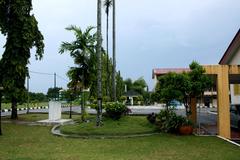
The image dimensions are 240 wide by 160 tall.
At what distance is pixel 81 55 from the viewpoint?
848 inches

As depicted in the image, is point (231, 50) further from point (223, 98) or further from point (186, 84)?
point (186, 84)

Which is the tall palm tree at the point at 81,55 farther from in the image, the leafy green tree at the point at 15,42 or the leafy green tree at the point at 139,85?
the leafy green tree at the point at 139,85

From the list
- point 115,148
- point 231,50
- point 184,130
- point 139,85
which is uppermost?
point 139,85

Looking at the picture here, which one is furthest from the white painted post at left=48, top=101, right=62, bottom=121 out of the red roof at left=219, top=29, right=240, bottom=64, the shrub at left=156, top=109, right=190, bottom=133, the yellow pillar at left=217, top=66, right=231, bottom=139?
the red roof at left=219, top=29, right=240, bottom=64

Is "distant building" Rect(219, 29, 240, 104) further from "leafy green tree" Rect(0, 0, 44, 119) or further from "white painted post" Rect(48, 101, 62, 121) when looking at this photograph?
"leafy green tree" Rect(0, 0, 44, 119)

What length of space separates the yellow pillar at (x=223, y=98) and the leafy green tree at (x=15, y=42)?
12528 mm

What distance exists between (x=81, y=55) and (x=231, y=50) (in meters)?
8.88

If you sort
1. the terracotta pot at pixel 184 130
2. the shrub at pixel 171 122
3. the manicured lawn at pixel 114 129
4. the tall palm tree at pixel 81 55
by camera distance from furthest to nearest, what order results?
the tall palm tree at pixel 81 55
the shrub at pixel 171 122
the terracotta pot at pixel 184 130
the manicured lawn at pixel 114 129

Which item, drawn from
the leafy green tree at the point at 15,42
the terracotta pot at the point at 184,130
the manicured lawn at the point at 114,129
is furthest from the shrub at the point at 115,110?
the leafy green tree at the point at 15,42

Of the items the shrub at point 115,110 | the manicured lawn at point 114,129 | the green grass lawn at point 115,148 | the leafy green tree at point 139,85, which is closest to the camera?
the green grass lawn at point 115,148

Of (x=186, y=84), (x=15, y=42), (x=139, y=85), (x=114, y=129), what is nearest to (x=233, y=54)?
(x=186, y=84)

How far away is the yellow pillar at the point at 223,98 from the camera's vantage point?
1608 cm

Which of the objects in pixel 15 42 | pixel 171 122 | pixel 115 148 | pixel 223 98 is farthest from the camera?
pixel 15 42

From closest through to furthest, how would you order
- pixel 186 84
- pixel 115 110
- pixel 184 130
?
pixel 186 84
pixel 184 130
pixel 115 110
